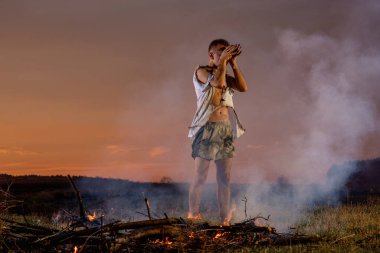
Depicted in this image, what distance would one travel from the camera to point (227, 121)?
8.45 meters

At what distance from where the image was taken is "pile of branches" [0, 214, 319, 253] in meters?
5.94

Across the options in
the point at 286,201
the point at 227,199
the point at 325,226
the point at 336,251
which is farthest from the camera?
the point at 286,201

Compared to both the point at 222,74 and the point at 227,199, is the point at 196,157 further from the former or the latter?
the point at 222,74

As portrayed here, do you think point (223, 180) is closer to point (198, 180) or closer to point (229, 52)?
point (198, 180)

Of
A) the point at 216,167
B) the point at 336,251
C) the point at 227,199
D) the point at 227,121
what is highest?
the point at 227,121

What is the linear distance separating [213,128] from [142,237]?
260cm

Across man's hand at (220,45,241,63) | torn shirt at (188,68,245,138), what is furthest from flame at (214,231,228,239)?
man's hand at (220,45,241,63)

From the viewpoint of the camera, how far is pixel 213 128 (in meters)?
8.29

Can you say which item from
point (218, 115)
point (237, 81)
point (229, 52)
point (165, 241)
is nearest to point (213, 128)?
point (218, 115)

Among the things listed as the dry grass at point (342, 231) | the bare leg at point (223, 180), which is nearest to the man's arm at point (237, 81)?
the bare leg at point (223, 180)

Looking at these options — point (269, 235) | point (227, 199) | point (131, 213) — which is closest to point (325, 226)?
point (227, 199)

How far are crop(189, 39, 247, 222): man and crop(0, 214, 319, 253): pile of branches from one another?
1.42 meters

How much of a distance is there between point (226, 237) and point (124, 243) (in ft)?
5.10

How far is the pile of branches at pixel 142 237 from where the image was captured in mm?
5938
